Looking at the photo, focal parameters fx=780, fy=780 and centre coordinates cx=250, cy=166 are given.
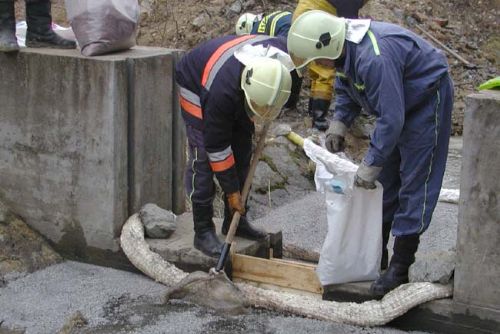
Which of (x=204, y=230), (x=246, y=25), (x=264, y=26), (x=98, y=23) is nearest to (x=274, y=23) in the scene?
(x=264, y=26)

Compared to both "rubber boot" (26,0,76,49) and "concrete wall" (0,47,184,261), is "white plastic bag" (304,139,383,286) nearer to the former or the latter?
"concrete wall" (0,47,184,261)

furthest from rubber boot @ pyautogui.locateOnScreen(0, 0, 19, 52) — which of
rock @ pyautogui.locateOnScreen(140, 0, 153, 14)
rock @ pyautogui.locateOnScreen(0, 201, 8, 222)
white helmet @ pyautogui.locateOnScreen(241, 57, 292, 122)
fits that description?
rock @ pyautogui.locateOnScreen(140, 0, 153, 14)

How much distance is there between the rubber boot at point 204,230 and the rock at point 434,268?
1.23 meters

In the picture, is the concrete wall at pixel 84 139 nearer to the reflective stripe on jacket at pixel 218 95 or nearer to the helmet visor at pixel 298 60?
the reflective stripe on jacket at pixel 218 95

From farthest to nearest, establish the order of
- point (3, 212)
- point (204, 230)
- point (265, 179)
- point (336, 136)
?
1. point (265, 179)
2. point (3, 212)
3. point (204, 230)
4. point (336, 136)

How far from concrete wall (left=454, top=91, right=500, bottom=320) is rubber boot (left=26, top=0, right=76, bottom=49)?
280 cm

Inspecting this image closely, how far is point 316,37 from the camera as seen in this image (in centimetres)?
387

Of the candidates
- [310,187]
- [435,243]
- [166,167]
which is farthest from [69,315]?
[310,187]

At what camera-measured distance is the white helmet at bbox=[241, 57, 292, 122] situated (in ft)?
13.5

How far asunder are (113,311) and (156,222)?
772mm

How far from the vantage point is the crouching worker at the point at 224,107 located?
4.19 meters

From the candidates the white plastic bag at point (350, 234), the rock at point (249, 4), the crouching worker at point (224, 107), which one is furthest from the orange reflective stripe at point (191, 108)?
the rock at point (249, 4)

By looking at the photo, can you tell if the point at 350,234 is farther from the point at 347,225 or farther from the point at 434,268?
the point at 434,268

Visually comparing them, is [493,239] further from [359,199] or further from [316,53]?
[316,53]
